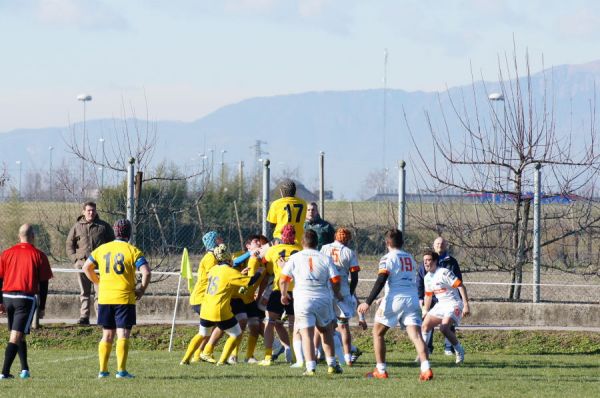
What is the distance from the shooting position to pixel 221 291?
1623cm

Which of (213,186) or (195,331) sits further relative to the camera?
(213,186)

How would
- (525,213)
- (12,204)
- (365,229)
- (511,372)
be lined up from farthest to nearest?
1. (12,204)
2. (365,229)
3. (525,213)
4. (511,372)

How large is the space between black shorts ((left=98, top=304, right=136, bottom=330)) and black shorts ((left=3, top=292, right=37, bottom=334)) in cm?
87

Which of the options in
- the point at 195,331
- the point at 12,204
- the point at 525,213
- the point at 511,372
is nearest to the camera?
the point at 511,372

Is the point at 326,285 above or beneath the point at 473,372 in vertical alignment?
above

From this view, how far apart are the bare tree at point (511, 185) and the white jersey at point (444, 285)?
5.33 m

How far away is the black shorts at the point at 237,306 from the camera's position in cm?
1727

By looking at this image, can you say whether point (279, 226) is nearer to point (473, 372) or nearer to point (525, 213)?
point (473, 372)

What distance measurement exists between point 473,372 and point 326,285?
92.1 inches

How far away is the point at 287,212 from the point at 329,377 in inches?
137

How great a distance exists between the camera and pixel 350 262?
16109mm

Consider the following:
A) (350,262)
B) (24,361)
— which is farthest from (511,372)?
(24,361)

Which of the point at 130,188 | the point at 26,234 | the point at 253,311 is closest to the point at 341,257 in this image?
the point at 253,311

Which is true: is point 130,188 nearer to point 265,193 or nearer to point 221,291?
point 265,193
